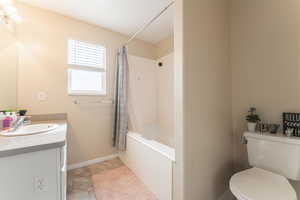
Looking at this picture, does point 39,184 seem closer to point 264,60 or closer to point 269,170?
point 269,170

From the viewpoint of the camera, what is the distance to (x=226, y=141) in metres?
1.50

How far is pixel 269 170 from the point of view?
3.86 ft

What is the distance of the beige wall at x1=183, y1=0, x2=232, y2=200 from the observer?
1090mm

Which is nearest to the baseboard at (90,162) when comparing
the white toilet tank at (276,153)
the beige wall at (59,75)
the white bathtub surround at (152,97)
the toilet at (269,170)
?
Result: the beige wall at (59,75)

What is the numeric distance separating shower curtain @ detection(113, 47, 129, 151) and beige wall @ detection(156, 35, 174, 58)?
3.10 feet

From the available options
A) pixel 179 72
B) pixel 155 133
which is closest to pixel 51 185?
pixel 179 72

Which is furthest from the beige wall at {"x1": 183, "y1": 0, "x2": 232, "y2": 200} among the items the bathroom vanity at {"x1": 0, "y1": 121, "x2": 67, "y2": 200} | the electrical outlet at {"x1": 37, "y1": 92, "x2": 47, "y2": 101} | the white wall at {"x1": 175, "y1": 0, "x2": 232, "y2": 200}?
the electrical outlet at {"x1": 37, "y1": 92, "x2": 47, "y2": 101}

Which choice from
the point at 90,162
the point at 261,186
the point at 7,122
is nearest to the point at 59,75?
the point at 7,122

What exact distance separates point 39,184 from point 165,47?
2.73 meters

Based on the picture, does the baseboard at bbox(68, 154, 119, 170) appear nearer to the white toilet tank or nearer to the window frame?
the window frame

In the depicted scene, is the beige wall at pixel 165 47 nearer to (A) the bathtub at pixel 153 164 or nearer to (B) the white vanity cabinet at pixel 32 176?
(A) the bathtub at pixel 153 164

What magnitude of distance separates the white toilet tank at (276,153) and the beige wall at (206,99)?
0.89 feet

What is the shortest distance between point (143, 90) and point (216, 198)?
Result: 2.01 m

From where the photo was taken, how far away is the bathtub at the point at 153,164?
122 centimetres
